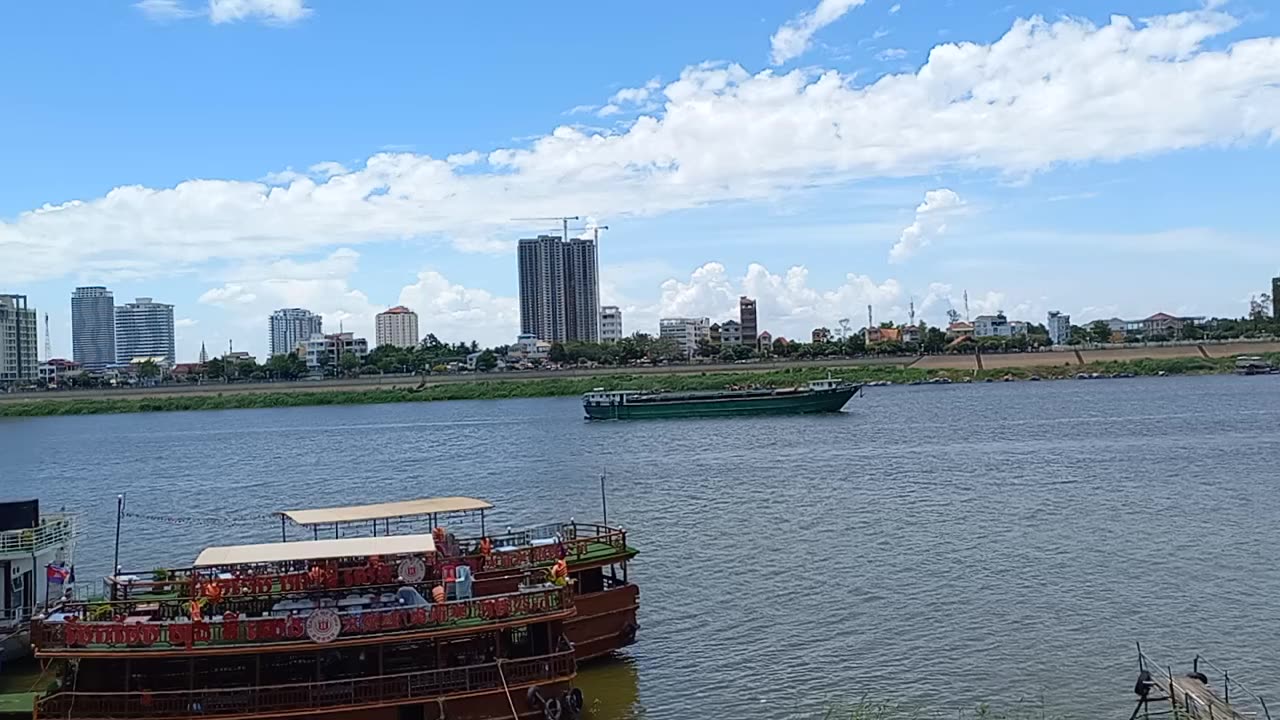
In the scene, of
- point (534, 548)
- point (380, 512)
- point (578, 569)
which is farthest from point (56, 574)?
point (578, 569)

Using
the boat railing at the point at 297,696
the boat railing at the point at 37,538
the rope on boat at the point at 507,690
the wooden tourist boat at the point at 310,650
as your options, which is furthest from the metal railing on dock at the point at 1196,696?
the boat railing at the point at 37,538

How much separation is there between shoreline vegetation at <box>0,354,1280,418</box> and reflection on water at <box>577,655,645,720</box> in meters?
150

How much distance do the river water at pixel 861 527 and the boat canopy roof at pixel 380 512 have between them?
20.5ft

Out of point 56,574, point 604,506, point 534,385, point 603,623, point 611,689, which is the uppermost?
point 534,385

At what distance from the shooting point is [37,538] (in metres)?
31.8

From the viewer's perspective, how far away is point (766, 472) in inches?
2894

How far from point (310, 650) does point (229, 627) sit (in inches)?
65.4

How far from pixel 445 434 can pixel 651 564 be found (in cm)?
7784

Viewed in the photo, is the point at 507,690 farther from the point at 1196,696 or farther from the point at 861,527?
the point at 861,527

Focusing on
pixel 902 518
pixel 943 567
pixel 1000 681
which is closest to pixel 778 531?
pixel 902 518

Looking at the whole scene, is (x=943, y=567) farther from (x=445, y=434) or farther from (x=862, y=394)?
(x=862, y=394)

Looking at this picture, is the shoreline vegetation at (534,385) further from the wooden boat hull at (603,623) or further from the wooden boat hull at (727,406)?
the wooden boat hull at (603,623)

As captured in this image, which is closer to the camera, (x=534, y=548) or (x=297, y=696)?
(x=297, y=696)

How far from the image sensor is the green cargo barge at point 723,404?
432ft
